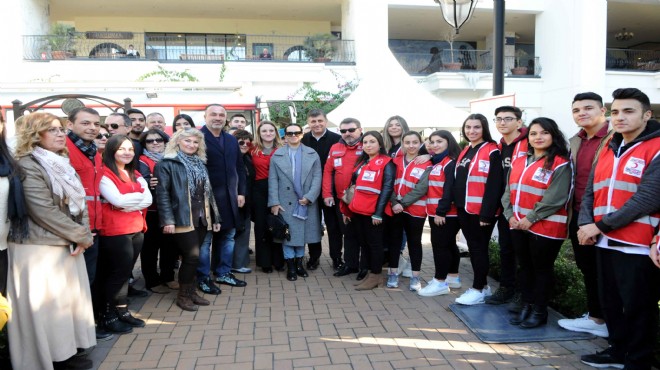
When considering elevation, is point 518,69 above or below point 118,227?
above

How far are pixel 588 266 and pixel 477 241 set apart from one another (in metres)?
1.05

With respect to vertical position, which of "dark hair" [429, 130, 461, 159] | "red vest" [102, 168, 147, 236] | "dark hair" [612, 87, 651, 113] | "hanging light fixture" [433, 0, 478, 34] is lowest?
"red vest" [102, 168, 147, 236]

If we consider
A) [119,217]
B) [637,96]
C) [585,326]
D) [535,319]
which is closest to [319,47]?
[119,217]

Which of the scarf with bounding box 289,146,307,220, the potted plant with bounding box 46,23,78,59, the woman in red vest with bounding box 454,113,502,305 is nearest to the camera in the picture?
the woman in red vest with bounding box 454,113,502,305

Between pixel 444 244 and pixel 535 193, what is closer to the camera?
pixel 535 193

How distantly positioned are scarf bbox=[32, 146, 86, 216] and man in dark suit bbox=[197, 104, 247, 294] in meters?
1.94

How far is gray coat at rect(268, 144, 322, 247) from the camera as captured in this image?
581cm

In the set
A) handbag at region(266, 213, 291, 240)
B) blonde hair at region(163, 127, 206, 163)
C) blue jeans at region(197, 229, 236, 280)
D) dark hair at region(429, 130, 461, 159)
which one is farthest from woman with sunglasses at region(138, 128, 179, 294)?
dark hair at region(429, 130, 461, 159)

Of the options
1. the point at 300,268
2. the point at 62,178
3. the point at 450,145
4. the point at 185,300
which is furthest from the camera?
the point at 300,268

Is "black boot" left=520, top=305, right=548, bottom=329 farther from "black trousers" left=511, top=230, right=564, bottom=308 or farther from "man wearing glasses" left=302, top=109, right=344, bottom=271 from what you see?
"man wearing glasses" left=302, top=109, right=344, bottom=271

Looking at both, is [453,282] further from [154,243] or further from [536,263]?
[154,243]

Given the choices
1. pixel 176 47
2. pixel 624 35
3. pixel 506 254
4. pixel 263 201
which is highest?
pixel 624 35

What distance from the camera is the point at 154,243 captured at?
17.3 feet

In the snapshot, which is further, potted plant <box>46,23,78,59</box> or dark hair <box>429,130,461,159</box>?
potted plant <box>46,23,78,59</box>
